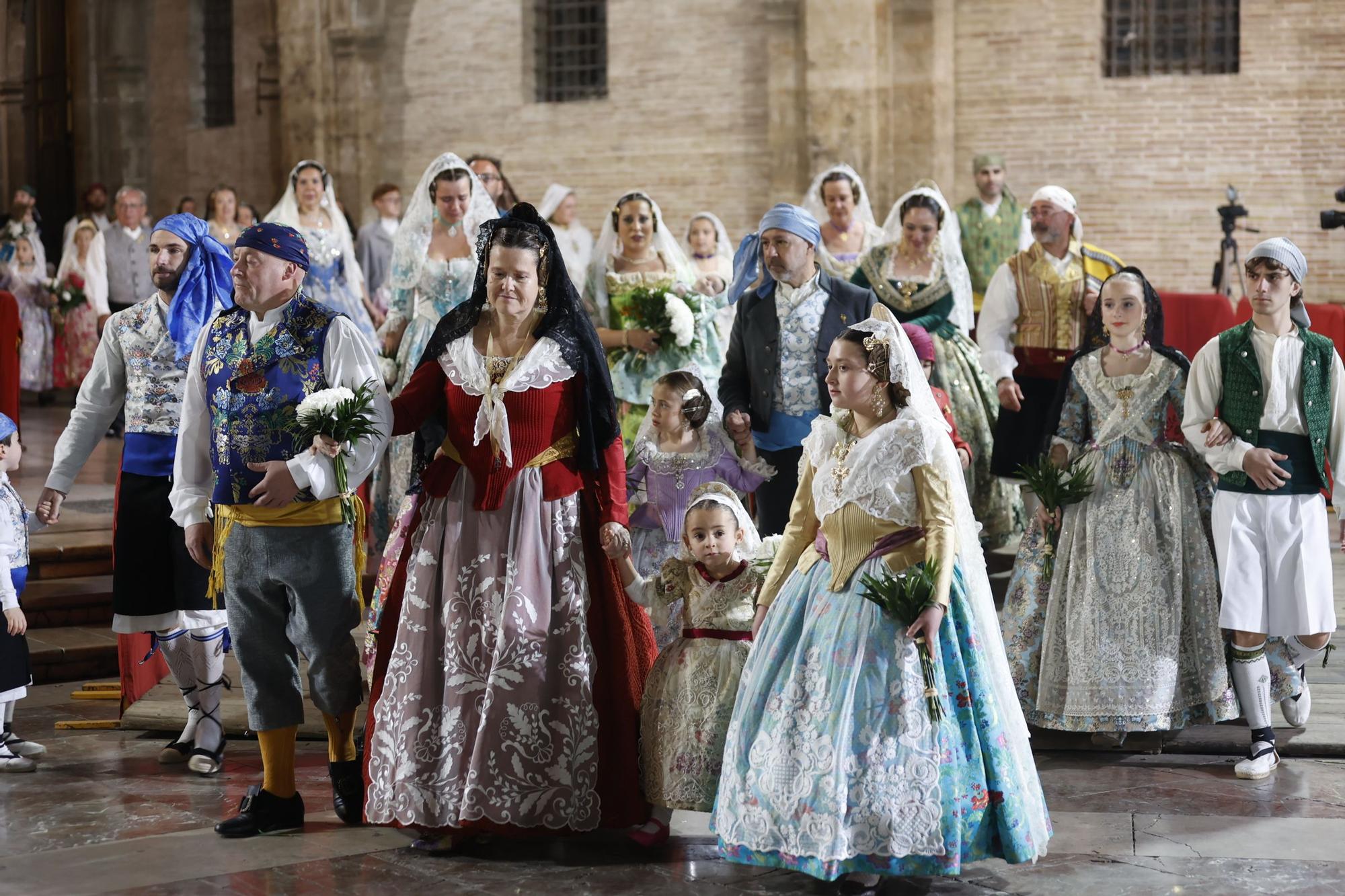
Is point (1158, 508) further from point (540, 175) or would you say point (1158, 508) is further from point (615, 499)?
point (540, 175)

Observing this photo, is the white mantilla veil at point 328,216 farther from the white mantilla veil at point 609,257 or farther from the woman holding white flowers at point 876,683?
the woman holding white flowers at point 876,683

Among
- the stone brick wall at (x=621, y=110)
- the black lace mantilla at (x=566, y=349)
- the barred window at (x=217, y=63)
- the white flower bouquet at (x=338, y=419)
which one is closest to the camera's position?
the white flower bouquet at (x=338, y=419)

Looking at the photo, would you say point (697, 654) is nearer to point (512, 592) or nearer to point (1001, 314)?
point (512, 592)

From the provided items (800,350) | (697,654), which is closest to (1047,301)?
(800,350)

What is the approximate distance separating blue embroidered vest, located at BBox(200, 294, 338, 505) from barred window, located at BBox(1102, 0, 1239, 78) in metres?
11.3

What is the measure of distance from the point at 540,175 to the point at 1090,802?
40.4ft

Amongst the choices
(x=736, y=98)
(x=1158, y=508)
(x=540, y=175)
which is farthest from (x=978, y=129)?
(x=1158, y=508)

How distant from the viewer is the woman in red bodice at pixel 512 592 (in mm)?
4828

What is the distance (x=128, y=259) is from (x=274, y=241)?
35.8 feet

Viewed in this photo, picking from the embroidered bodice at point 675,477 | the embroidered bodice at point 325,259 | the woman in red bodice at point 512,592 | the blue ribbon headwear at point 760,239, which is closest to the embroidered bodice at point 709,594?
the woman in red bodice at point 512,592

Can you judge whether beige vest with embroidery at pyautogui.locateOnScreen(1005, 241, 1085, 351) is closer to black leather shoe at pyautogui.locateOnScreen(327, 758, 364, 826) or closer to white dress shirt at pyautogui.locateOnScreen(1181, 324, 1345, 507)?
white dress shirt at pyautogui.locateOnScreen(1181, 324, 1345, 507)

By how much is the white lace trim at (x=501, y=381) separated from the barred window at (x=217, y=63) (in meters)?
16.3

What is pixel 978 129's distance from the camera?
1522 cm

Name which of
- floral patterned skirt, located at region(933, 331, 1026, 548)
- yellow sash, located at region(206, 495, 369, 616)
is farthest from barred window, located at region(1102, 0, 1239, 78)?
yellow sash, located at region(206, 495, 369, 616)
